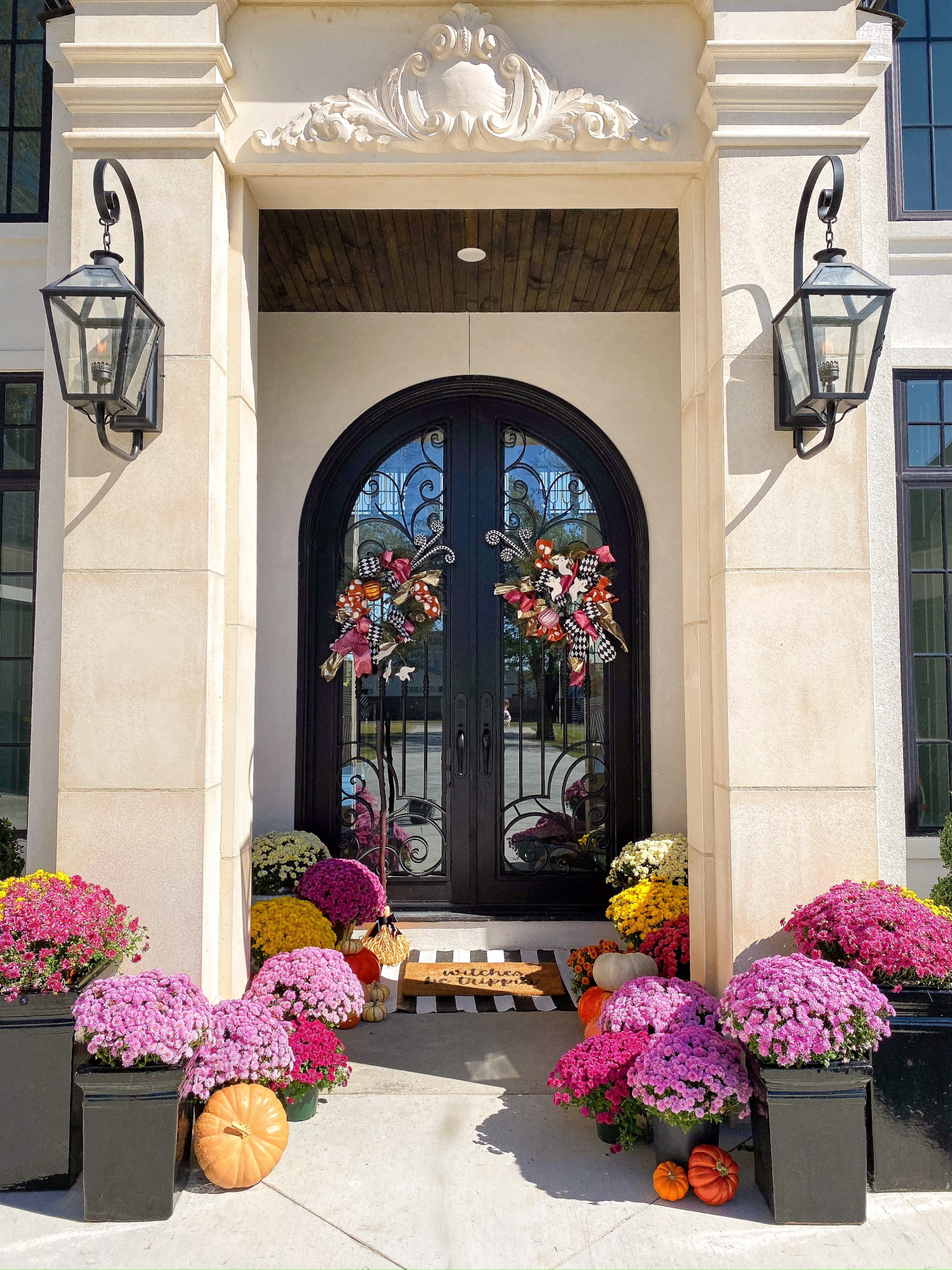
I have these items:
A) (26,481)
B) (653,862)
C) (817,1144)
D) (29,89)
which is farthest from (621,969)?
(29,89)

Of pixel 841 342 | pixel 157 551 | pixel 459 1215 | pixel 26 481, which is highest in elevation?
pixel 841 342

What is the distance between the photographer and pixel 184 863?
126 inches

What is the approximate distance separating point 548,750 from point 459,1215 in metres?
2.89

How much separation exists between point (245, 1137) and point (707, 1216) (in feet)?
4.75

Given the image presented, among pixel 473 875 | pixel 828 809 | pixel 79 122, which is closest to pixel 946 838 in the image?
pixel 828 809

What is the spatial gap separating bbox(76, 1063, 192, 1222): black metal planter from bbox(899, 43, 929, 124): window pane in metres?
5.37

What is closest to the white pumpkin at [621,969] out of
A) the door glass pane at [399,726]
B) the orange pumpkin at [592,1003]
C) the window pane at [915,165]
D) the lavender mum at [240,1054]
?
the orange pumpkin at [592,1003]

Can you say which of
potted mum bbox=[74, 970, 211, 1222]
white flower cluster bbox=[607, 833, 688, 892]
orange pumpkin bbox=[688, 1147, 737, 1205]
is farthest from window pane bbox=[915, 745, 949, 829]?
potted mum bbox=[74, 970, 211, 1222]

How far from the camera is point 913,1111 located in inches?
107

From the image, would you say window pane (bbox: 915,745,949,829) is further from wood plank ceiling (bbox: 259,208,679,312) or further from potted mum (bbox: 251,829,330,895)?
potted mum (bbox: 251,829,330,895)

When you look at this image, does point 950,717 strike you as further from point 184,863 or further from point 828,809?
point 184,863

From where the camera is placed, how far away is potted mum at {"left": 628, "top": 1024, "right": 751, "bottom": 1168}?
2688 mm

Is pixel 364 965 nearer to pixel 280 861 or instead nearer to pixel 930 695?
pixel 280 861

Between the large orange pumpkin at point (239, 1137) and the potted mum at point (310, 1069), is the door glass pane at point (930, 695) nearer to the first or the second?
the potted mum at point (310, 1069)
